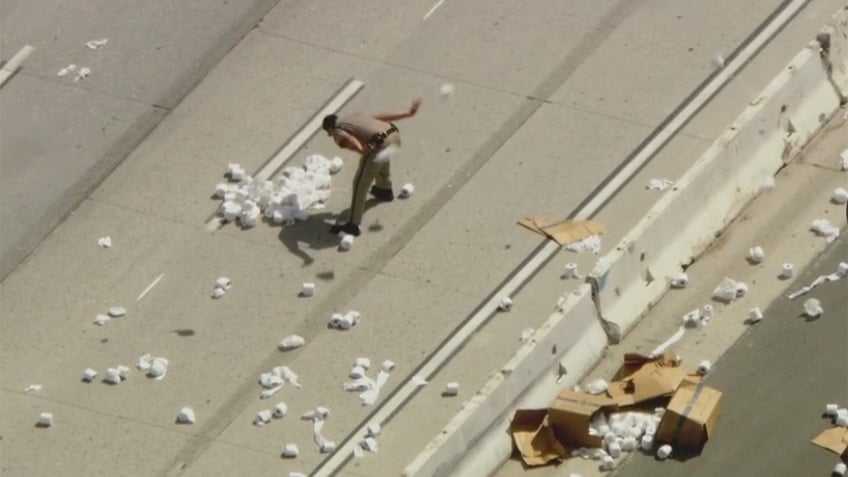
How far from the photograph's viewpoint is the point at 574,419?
48.4 feet

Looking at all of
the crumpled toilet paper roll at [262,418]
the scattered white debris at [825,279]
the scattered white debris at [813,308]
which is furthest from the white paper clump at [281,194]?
the scattered white debris at [813,308]

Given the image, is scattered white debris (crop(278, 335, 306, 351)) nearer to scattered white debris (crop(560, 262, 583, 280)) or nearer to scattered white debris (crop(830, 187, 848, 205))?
scattered white debris (crop(560, 262, 583, 280))

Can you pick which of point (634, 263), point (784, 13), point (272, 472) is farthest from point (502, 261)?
point (784, 13)

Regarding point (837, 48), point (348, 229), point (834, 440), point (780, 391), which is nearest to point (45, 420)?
point (348, 229)

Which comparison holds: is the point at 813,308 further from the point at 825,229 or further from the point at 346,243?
the point at 346,243

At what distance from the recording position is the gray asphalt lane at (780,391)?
14.6 m

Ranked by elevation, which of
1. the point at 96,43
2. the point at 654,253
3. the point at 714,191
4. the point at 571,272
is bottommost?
the point at 96,43

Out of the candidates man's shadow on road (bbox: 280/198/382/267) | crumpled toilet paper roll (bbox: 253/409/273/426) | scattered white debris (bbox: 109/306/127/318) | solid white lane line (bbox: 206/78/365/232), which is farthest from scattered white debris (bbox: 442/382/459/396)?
solid white lane line (bbox: 206/78/365/232)

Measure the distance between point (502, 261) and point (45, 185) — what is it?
426cm

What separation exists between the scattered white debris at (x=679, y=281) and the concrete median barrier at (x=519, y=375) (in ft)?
3.01

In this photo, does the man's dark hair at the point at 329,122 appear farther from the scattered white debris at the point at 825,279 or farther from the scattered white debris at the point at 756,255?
the scattered white debris at the point at 825,279

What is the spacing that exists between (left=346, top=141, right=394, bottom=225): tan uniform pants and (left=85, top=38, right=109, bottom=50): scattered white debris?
3.94 m

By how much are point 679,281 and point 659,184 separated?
1318 millimetres

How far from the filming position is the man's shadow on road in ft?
57.9
